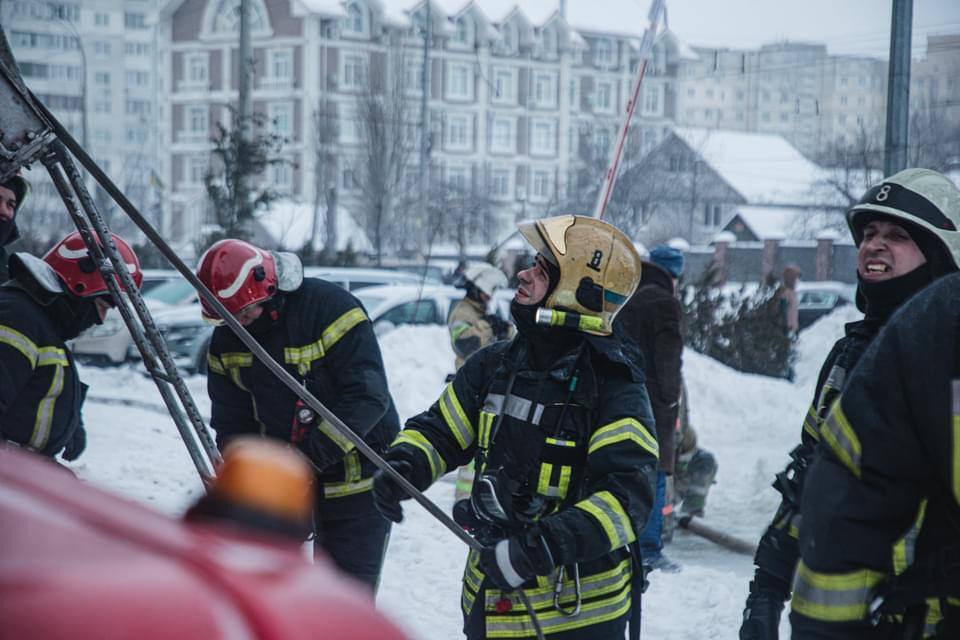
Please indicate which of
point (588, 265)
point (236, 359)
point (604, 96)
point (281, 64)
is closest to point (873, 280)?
point (588, 265)

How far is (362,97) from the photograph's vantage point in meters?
32.1

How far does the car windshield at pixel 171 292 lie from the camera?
647 inches

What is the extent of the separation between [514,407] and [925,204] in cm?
128

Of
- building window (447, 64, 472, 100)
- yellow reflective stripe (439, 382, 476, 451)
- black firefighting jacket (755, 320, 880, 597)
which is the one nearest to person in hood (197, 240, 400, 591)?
yellow reflective stripe (439, 382, 476, 451)

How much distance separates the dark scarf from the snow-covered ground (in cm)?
164

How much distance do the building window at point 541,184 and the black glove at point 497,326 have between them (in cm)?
5680

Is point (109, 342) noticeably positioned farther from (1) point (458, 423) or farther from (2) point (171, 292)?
(1) point (458, 423)

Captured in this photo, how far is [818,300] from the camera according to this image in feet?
89.6

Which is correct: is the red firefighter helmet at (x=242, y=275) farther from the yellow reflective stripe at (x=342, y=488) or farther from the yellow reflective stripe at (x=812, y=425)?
the yellow reflective stripe at (x=812, y=425)

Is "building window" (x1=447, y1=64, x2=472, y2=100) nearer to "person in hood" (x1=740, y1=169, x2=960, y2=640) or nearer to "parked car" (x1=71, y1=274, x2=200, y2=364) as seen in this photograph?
"parked car" (x1=71, y1=274, x2=200, y2=364)

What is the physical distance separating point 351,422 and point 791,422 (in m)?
9.72

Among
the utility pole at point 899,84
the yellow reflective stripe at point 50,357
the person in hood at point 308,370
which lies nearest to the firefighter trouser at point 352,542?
the person in hood at point 308,370

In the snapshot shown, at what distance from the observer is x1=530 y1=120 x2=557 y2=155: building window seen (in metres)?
65.1

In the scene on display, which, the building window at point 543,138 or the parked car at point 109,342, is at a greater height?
the building window at point 543,138
